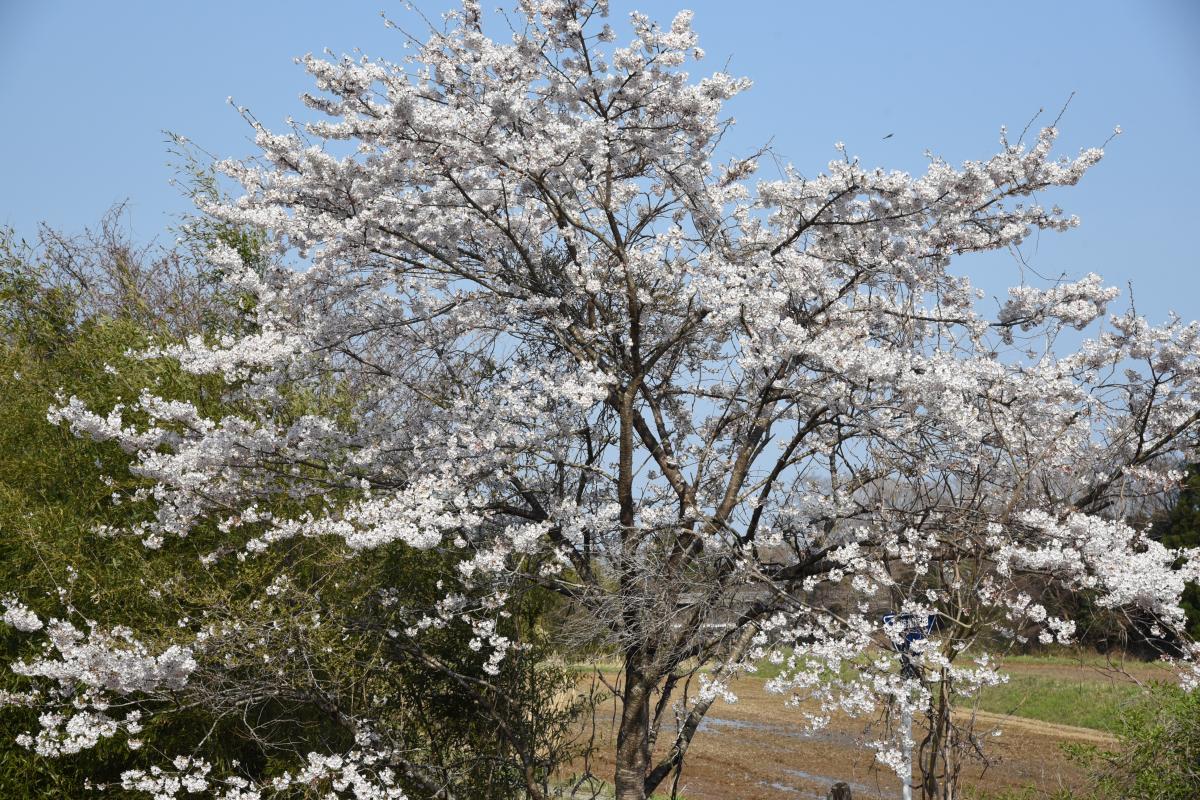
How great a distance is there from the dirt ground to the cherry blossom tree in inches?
132

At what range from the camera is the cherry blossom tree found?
5.82 metres

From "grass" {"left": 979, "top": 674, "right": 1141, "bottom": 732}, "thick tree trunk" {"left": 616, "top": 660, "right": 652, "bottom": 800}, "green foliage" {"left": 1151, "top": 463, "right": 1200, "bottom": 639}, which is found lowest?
"thick tree trunk" {"left": 616, "top": 660, "right": 652, "bottom": 800}

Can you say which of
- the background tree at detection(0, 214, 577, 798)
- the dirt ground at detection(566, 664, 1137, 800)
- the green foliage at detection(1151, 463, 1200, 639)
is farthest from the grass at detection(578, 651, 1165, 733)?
the background tree at detection(0, 214, 577, 798)

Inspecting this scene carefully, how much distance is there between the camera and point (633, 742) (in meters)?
6.55

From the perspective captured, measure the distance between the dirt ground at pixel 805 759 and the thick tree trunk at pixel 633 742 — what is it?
280cm

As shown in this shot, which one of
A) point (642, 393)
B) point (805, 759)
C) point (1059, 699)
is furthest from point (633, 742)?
point (1059, 699)

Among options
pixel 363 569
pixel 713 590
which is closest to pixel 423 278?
pixel 363 569

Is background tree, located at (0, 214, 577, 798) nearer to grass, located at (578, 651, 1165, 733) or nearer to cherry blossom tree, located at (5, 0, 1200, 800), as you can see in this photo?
cherry blossom tree, located at (5, 0, 1200, 800)

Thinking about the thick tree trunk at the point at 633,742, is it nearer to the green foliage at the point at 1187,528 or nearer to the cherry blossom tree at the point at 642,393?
the cherry blossom tree at the point at 642,393

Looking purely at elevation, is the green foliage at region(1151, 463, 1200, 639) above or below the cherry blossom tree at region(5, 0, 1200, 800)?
above

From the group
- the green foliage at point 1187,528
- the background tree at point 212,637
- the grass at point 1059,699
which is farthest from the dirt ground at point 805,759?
the green foliage at point 1187,528

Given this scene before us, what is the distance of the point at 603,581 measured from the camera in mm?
6977

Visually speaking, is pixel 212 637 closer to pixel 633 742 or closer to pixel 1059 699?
pixel 633 742

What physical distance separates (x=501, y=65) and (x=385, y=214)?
3.83ft
